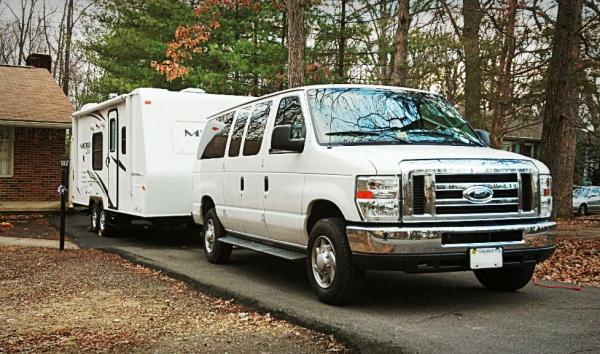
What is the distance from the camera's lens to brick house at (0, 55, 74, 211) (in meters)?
19.3

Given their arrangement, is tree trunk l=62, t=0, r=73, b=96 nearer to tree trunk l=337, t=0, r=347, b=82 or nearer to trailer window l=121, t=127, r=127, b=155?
tree trunk l=337, t=0, r=347, b=82

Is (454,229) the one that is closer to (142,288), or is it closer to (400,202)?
(400,202)

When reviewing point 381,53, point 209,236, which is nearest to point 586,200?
point 381,53

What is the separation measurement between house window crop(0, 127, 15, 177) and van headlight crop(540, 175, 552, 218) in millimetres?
17223

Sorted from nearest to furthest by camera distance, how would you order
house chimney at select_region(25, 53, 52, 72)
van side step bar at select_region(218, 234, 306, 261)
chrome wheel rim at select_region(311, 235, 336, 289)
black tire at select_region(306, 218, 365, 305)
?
black tire at select_region(306, 218, 365, 305), chrome wheel rim at select_region(311, 235, 336, 289), van side step bar at select_region(218, 234, 306, 261), house chimney at select_region(25, 53, 52, 72)

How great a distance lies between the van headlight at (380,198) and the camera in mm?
5648

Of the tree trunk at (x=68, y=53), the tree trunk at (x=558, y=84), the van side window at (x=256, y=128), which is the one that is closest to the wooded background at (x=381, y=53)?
the tree trunk at (x=558, y=84)

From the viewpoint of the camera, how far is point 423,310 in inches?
239

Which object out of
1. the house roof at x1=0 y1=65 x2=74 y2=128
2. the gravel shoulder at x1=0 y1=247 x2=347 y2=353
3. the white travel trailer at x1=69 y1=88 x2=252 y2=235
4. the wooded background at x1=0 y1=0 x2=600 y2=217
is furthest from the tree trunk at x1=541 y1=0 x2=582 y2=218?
the house roof at x1=0 y1=65 x2=74 y2=128

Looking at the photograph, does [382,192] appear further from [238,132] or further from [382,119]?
[238,132]

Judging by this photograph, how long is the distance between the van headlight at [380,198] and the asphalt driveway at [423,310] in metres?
0.87

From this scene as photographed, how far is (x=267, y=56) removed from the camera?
22031 mm

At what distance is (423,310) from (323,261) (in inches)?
39.7

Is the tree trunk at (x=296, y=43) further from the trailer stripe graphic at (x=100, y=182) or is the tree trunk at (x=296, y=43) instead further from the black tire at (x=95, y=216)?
the black tire at (x=95, y=216)
